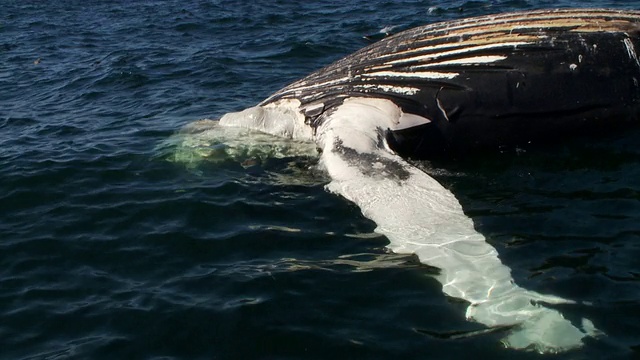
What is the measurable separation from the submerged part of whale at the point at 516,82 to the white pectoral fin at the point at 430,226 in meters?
0.57

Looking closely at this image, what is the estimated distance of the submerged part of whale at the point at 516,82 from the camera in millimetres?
9047

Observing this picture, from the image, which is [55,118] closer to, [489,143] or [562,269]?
[489,143]

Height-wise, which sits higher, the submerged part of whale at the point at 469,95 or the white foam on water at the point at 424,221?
the submerged part of whale at the point at 469,95

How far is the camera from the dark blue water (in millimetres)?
6359

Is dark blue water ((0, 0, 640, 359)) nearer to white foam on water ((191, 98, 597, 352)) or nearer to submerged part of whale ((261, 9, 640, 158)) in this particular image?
white foam on water ((191, 98, 597, 352))

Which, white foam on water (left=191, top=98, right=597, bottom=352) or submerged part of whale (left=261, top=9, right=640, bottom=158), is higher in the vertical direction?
submerged part of whale (left=261, top=9, right=640, bottom=158)

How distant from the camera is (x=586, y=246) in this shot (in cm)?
732

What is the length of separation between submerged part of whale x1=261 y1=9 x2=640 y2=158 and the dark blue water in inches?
14.4

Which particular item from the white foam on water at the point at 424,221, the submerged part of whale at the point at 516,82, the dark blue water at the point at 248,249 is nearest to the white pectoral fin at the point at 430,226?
the white foam on water at the point at 424,221

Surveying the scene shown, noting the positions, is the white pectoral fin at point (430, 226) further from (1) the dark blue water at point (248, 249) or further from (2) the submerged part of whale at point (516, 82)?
(2) the submerged part of whale at point (516, 82)

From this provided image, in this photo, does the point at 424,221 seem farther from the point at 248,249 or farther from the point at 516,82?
the point at 516,82

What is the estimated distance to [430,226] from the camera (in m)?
7.50

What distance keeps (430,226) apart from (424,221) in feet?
0.32

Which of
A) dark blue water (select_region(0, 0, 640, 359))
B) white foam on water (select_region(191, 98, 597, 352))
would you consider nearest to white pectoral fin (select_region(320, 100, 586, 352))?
white foam on water (select_region(191, 98, 597, 352))
